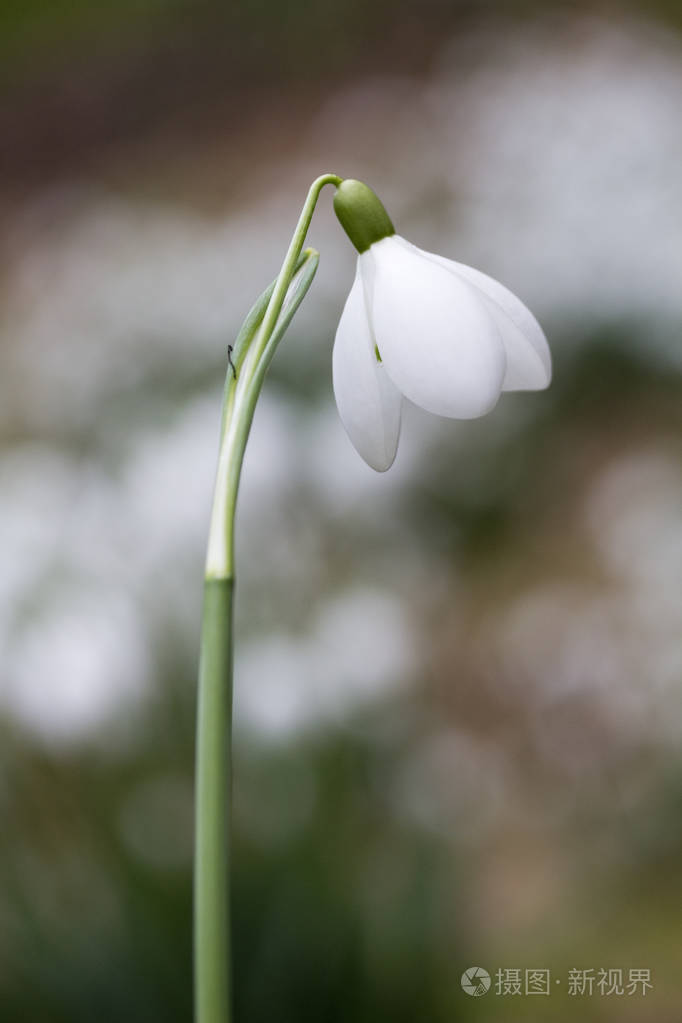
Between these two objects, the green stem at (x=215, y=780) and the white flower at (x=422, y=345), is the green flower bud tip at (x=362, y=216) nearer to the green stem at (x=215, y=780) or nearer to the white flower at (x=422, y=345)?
the white flower at (x=422, y=345)

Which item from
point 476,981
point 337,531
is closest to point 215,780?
point 476,981

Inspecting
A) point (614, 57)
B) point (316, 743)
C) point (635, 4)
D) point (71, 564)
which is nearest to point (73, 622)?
point (71, 564)

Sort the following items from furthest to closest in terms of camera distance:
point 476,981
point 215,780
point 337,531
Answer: point 337,531
point 476,981
point 215,780

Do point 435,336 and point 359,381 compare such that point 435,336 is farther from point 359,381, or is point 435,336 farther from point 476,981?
point 476,981

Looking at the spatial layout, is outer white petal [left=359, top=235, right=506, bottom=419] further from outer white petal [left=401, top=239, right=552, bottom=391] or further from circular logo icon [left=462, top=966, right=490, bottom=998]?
circular logo icon [left=462, top=966, right=490, bottom=998]

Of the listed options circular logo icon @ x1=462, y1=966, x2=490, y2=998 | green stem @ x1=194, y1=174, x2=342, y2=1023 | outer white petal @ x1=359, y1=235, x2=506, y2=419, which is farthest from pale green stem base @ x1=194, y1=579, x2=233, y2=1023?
circular logo icon @ x1=462, y1=966, x2=490, y2=998

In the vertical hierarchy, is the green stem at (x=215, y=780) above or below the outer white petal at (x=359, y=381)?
below

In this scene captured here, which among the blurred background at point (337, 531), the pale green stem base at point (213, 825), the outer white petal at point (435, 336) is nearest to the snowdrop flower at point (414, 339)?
the outer white petal at point (435, 336)
